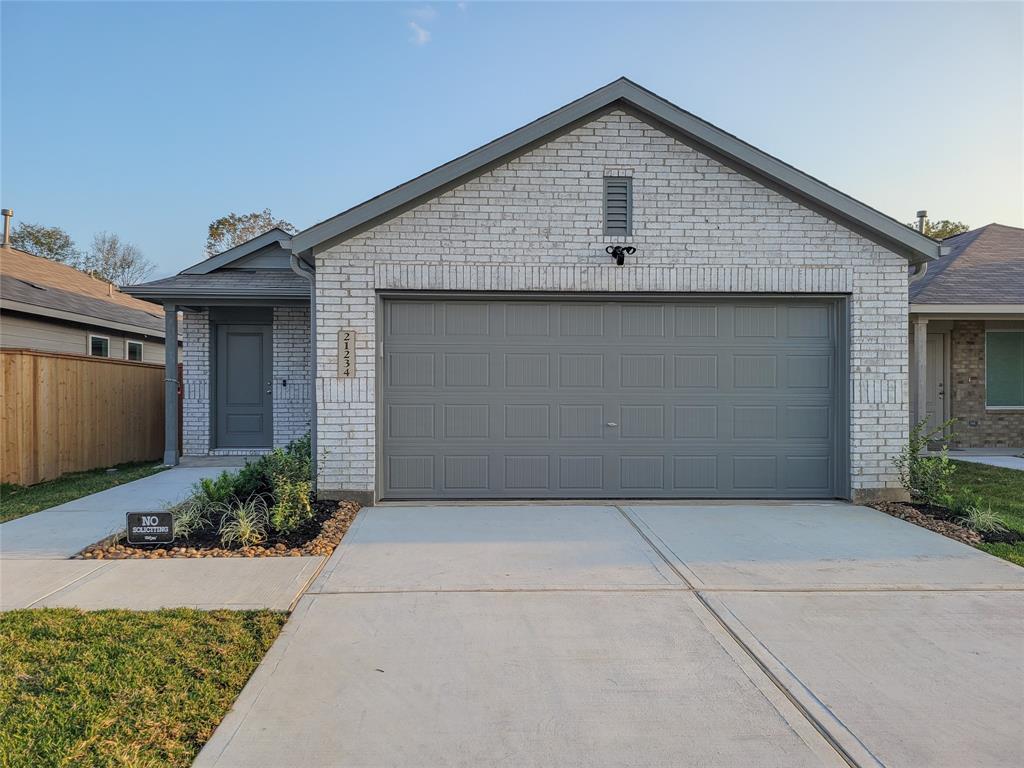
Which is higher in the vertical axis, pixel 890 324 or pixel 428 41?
pixel 428 41

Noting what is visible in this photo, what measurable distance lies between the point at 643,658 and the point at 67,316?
47.7 feet

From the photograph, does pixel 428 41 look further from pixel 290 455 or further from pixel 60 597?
pixel 60 597

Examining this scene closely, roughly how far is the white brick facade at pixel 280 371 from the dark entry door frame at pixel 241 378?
14 centimetres

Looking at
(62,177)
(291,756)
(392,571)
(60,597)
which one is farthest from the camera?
(62,177)

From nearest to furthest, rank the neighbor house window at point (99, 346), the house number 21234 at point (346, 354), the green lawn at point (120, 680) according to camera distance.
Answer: the green lawn at point (120, 680) → the house number 21234 at point (346, 354) → the neighbor house window at point (99, 346)

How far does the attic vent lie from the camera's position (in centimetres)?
789

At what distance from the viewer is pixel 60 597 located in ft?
15.2

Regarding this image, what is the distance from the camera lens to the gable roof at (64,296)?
42.1 feet

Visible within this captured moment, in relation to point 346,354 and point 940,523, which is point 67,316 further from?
point 940,523

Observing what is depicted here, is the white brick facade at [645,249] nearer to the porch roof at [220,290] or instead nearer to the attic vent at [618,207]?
the attic vent at [618,207]

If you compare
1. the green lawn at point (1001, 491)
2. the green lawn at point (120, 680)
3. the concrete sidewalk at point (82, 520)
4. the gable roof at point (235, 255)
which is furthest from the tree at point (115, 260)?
the green lawn at point (1001, 491)

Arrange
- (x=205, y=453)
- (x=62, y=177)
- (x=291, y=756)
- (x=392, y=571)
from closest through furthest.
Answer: (x=291, y=756)
(x=392, y=571)
(x=205, y=453)
(x=62, y=177)

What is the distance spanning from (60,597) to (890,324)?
29.3 ft

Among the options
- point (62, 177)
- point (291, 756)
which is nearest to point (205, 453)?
point (291, 756)
